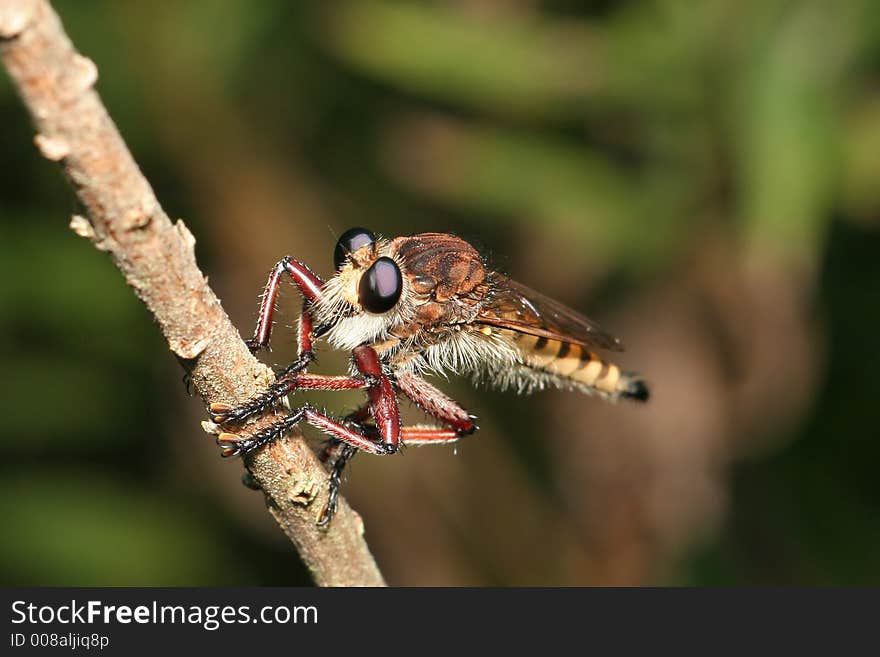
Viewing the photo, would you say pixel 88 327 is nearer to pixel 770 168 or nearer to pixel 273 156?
pixel 273 156

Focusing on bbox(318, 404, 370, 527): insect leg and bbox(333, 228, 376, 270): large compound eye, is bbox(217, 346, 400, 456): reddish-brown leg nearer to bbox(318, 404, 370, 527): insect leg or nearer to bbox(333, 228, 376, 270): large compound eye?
bbox(318, 404, 370, 527): insect leg

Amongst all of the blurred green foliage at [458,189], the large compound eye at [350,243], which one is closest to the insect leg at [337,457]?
the large compound eye at [350,243]

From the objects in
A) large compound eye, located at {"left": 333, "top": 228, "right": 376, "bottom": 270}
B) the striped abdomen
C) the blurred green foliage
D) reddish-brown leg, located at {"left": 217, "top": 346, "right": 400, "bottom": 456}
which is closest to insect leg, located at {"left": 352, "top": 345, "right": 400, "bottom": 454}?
reddish-brown leg, located at {"left": 217, "top": 346, "right": 400, "bottom": 456}

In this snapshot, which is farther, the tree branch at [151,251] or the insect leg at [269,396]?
the insect leg at [269,396]

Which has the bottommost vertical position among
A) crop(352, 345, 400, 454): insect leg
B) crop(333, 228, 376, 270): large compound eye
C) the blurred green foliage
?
crop(352, 345, 400, 454): insect leg

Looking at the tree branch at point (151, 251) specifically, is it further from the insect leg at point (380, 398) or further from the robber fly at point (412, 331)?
the insect leg at point (380, 398)

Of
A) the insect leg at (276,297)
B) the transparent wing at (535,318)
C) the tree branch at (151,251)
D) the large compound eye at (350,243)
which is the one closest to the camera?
the tree branch at (151,251)
